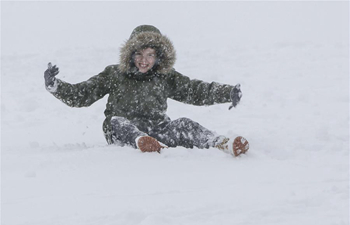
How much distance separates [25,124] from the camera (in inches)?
217

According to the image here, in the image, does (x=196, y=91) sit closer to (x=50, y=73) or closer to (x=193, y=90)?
(x=193, y=90)

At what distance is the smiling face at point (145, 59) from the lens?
13.9 feet

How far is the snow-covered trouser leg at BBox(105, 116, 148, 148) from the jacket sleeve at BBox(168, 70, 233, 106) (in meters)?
0.61

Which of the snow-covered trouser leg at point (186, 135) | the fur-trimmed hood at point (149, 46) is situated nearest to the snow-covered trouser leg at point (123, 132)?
the snow-covered trouser leg at point (186, 135)

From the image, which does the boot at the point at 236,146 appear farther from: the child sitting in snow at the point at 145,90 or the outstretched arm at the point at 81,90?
the outstretched arm at the point at 81,90

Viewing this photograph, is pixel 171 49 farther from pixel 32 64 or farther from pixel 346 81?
pixel 32 64

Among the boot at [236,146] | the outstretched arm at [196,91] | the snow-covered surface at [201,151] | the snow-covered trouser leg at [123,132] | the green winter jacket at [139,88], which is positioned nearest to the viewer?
the snow-covered surface at [201,151]

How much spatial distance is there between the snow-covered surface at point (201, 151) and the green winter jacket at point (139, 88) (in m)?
0.44

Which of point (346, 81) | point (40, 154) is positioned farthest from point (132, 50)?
point (346, 81)

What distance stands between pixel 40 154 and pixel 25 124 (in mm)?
1850

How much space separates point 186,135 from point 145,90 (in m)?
0.58

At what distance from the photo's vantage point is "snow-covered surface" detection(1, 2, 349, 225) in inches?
98.2

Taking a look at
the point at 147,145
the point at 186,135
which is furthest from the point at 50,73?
the point at 186,135

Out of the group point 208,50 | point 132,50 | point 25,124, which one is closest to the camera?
point 132,50
